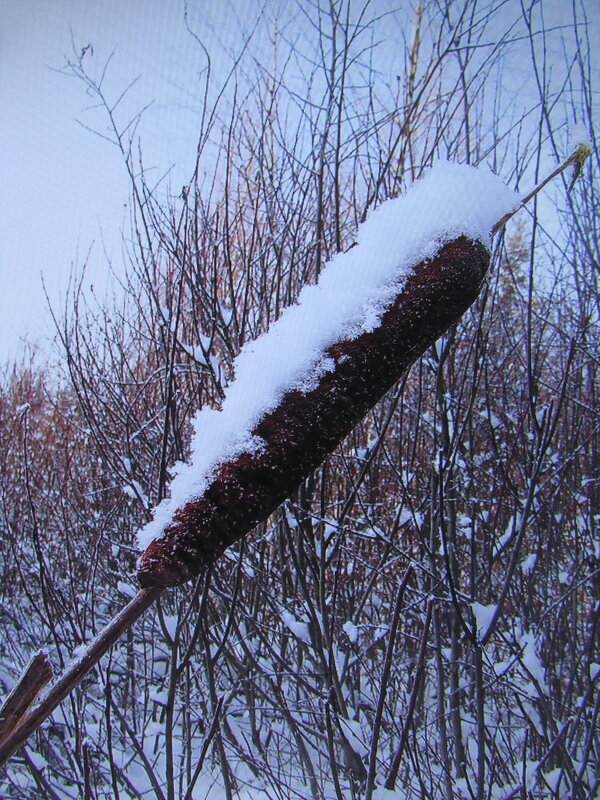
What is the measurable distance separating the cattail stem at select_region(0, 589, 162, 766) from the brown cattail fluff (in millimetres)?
57

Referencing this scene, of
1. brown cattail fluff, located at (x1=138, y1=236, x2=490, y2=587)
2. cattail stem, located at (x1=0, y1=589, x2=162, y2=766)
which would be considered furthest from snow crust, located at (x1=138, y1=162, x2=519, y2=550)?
cattail stem, located at (x1=0, y1=589, x2=162, y2=766)

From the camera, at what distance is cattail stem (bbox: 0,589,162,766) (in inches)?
22.5

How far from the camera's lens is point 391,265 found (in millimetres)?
864

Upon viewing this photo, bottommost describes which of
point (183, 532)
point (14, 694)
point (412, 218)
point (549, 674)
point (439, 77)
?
point (14, 694)

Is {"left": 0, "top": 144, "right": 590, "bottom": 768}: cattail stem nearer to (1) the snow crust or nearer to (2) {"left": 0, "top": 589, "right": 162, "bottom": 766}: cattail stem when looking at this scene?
(2) {"left": 0, "top": 589, "right": 162, "bottom": 766}: cattail stem

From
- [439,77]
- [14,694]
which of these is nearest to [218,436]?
[14,694]

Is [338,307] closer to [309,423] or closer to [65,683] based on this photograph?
[309,423]

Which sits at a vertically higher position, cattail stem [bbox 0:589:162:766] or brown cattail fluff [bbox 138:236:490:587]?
brown cattail fluff [bbox 138:236:490:587]

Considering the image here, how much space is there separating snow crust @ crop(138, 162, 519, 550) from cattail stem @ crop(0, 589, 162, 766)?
0.42 feet

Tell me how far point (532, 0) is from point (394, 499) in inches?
120

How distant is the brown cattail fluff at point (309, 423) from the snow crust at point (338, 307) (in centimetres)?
2

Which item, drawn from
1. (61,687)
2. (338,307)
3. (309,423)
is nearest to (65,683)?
(61,687)

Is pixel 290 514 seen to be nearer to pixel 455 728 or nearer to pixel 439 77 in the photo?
pixel 455 728

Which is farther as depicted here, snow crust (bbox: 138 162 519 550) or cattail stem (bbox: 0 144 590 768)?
snow crust (bbox: 138 162 519 550)
